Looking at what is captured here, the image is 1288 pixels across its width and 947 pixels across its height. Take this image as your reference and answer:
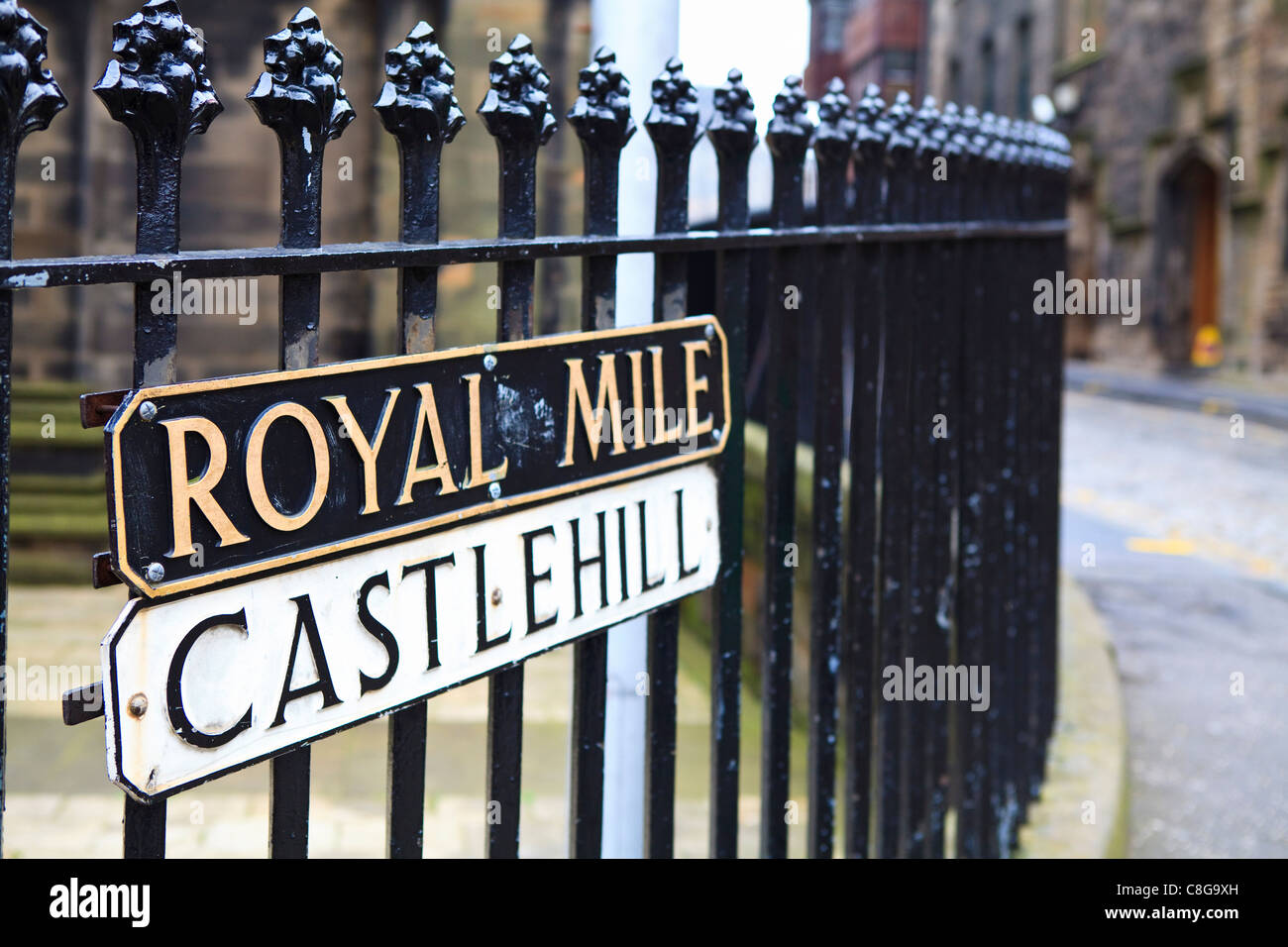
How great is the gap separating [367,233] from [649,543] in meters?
6.35

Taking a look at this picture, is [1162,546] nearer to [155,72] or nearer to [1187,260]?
[155,72]

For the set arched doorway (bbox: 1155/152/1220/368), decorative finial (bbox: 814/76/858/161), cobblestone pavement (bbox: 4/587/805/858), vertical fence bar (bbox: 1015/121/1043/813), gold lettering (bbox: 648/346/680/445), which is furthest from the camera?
arched doorway (bbox: 1155/152/1220/368)

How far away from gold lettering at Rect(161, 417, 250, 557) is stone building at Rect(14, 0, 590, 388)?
5.99 metres

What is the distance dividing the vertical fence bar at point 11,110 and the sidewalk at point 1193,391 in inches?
597

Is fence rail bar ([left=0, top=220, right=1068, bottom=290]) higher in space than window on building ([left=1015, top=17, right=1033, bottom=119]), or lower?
lower

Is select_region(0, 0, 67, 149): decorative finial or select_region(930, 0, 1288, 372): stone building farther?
select_region(930, 0, 1288, 372): stone building

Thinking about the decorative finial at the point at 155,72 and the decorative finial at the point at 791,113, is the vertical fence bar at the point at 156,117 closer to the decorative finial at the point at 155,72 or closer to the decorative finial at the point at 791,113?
the decorative finial at the point at 155,72

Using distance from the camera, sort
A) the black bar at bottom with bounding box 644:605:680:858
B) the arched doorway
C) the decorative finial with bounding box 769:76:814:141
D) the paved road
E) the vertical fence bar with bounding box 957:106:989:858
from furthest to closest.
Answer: the arched doorway → the paved road → the vertical fence bar with bounding box 957:106:989:858 → the decorative finial with bounding box 769:76:814:141 → the black bar at bottom with bounding box 644:605:680:858

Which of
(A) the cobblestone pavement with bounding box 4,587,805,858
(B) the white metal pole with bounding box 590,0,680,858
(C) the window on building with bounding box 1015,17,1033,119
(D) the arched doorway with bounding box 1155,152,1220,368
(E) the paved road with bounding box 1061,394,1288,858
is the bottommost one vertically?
(A) the cobblestone pavement with bounding box 4,587,805,858

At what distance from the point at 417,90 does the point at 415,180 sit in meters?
0.10

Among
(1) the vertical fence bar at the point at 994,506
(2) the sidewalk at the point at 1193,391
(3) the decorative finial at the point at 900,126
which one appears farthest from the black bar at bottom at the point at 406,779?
(2) the sidewalk at the point at 1193,391

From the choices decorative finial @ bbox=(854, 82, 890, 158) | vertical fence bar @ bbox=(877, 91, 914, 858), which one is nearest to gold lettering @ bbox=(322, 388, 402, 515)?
decorative finial @ bbox=(854, 82, 890, 158)

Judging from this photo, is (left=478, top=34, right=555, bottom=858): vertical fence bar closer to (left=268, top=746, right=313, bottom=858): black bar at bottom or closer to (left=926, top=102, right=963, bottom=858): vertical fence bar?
(left=268, top=746, right=313, bottom=858): black bar at bottom

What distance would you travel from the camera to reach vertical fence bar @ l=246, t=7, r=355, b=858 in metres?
1.32
